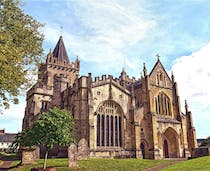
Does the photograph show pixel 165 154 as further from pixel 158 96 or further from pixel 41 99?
pixel 41 99

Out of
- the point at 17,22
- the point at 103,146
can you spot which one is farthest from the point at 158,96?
the point at 17,22

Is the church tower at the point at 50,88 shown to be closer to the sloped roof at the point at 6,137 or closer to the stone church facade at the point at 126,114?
the stone church facade at the point at 126,114

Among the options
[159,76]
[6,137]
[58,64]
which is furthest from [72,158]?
[6,137]

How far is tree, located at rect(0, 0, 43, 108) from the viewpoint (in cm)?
1543

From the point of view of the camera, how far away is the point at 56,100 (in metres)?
45.4

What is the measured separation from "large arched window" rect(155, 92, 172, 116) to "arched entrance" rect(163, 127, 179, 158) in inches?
136

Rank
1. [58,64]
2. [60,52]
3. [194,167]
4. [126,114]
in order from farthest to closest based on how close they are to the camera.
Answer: [60,52], [58,64], [126,114], [194,167]

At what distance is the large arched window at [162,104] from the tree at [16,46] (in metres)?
27.2

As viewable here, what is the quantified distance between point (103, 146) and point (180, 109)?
1821cm

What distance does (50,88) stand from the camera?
46875 millimetres

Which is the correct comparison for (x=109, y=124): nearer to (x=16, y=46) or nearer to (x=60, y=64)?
(x=16, y=46)

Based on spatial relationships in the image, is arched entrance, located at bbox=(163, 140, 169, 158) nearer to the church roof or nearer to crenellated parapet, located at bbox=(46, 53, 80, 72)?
crenellated parapet, located at bbox=(46, 53, 80, 72)

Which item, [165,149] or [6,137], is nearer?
[165,149]

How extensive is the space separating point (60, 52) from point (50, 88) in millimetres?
20507
